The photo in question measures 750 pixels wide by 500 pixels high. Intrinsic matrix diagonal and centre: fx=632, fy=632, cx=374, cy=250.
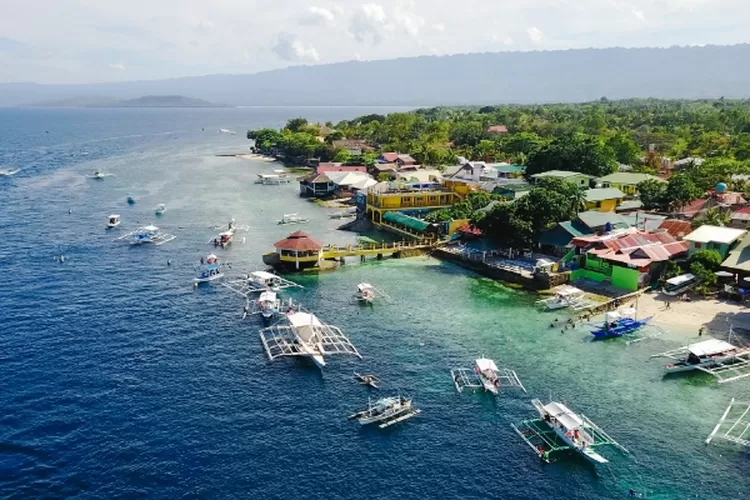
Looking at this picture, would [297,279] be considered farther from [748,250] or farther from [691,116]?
[691,116]

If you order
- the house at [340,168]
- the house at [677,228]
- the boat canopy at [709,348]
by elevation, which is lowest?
the boat canopy at [709,348]

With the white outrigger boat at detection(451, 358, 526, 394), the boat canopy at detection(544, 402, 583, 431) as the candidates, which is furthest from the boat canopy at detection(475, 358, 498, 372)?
the boat canopy at detection(544, 402, 583, 431)

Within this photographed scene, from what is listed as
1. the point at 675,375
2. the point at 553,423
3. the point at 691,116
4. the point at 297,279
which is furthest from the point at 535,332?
the point at 691,116

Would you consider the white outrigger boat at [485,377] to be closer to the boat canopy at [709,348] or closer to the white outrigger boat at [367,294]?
the boat canopy at [709,348]

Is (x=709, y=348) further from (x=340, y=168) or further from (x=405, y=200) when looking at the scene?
(x=340, y=168)

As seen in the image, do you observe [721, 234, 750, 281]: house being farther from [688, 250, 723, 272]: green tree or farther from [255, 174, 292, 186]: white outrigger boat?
[255, 174, 292, 186]: white outrigger boat

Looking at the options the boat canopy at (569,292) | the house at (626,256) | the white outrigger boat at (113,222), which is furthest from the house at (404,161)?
the boat canopy at (569,292)

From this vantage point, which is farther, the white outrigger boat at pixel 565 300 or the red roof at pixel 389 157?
the red roof at pixel 389 157
